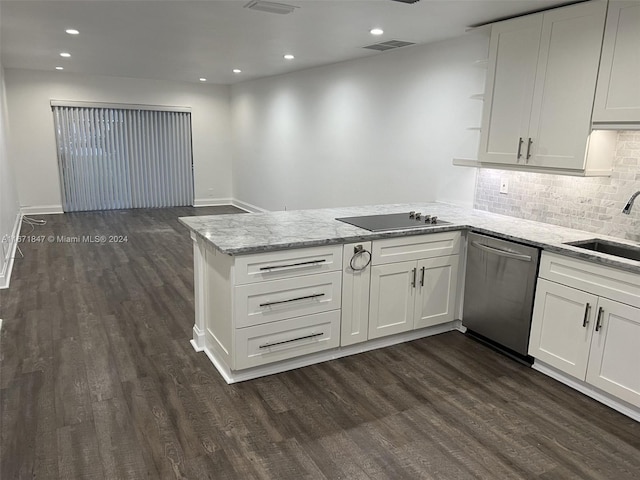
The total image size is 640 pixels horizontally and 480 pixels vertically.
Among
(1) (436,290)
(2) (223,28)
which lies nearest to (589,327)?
(1) (436,290)

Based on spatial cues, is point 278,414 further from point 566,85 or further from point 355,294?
point 566,85

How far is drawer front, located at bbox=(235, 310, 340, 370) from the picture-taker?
282 cm

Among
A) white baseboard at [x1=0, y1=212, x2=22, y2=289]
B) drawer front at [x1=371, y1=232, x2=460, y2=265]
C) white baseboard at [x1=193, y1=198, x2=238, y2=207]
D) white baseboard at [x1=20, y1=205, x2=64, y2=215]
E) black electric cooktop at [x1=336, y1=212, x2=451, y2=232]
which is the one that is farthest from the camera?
white baseboard at [x1=193, y1=198, x2=238, y2=207]

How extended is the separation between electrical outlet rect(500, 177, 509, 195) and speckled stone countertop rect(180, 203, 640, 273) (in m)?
0.21

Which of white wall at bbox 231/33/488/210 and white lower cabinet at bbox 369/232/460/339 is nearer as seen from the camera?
white lower cabinet at bbox 369/232/460/339

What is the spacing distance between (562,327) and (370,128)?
3299 millimetres

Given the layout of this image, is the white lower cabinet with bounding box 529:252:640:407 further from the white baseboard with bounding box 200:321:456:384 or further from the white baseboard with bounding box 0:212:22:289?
the white baseboard with bounding box 0:212:22:289

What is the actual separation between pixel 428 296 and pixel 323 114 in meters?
3.67

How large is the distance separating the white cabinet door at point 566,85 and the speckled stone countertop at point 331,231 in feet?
1.62

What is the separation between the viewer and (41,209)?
827 cm

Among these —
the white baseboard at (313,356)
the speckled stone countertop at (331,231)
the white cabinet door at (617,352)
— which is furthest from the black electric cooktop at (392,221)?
the white cabinet door at (617,352)

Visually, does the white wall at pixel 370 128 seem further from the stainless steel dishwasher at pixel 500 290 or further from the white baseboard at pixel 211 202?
the white baseboard at pixel 211 202

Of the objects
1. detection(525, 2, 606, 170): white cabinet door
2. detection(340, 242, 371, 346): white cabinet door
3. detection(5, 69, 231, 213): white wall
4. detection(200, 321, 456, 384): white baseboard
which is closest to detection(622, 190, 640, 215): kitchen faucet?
detection(525, 2, 606, 170): white cabinet door

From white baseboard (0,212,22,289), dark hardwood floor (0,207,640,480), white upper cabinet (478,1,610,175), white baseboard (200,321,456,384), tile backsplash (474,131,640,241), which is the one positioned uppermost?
white upper cabinet (478,1,610,175)
